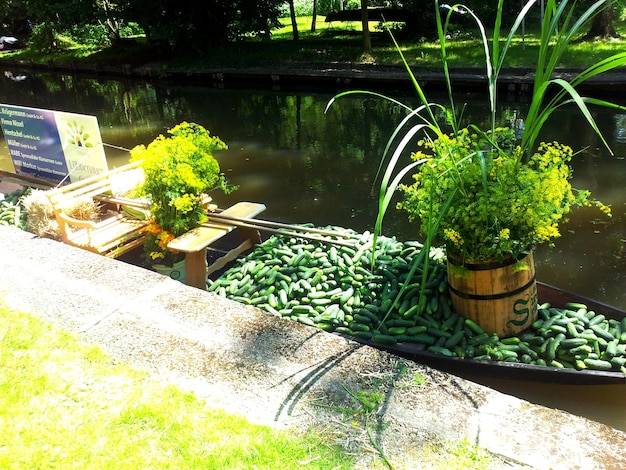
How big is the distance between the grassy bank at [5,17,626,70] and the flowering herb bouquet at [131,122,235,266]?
420 inches

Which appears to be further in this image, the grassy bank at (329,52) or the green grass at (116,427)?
the grassy bank at (329,52)

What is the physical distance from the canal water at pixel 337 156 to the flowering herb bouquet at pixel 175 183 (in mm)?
2024

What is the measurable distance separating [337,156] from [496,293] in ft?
26.1

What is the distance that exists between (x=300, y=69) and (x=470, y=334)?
1717cm

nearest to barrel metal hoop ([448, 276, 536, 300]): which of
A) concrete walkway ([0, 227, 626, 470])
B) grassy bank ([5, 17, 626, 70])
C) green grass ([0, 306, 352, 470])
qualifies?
concrete walkway ([0, 227, 626, 470])

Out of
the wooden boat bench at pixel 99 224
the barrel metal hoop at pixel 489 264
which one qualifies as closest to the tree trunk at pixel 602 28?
the wooden boat bench at pixel 99 224

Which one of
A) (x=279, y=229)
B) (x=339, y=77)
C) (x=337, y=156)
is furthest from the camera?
(x=339, y=77)

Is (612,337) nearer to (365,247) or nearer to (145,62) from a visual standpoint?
(365,247)

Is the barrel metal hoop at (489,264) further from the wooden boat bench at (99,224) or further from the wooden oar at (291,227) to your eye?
the wooden boat bench at (99,224)

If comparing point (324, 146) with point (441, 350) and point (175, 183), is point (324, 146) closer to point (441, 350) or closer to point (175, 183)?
point (175, 183)

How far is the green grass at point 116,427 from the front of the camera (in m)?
2.46

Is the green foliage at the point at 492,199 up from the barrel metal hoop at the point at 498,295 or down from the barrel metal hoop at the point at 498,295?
up

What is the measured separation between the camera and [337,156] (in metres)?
11.6

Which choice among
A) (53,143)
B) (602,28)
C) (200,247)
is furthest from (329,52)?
(200,247)
